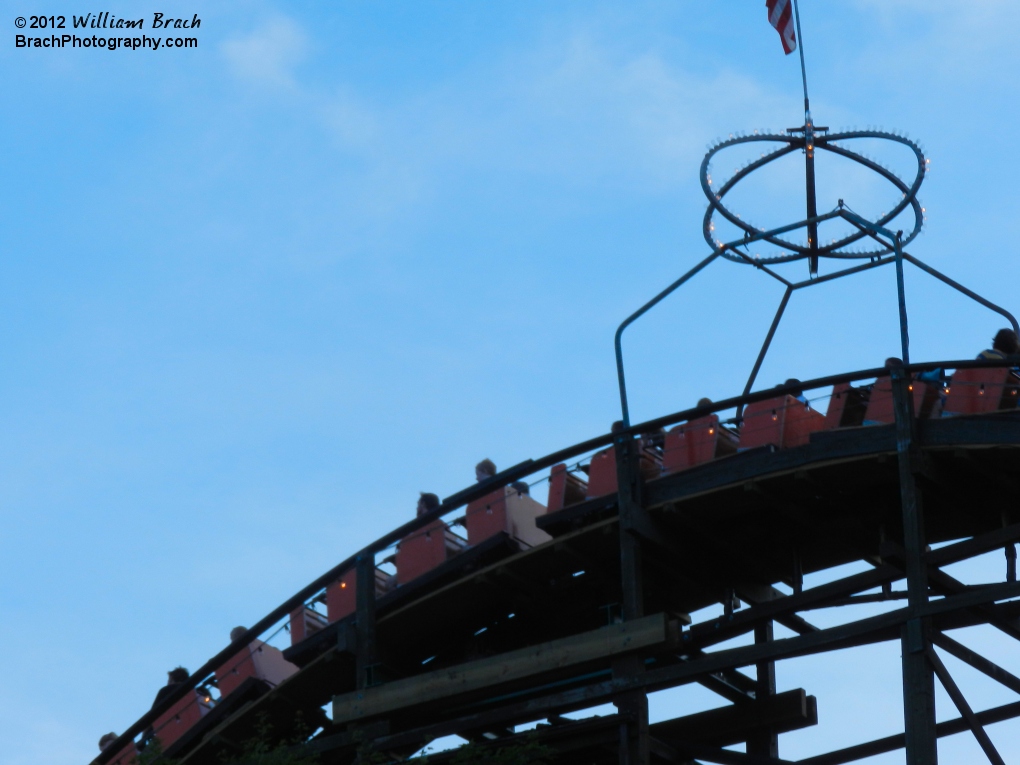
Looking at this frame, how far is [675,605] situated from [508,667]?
313cm

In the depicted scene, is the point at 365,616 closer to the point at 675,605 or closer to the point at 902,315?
the point at 675,605

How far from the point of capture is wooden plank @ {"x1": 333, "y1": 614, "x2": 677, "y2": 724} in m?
26.1

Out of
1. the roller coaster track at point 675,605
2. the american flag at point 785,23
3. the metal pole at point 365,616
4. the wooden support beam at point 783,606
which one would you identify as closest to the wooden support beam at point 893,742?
the roller coaster track at point 675,605

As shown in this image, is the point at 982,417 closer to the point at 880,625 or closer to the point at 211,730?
the point at 880,625

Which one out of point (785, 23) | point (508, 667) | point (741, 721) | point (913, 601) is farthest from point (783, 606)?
point (785, 23)

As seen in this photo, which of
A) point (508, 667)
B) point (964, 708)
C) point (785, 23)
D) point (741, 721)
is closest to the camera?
point (964, 708)

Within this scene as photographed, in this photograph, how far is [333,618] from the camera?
97.5ft

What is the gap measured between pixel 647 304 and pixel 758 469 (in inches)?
156

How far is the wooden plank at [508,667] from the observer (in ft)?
85.6

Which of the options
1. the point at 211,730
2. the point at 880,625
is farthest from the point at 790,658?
the point at 211,730

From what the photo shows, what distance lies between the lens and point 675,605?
2922 centimetres

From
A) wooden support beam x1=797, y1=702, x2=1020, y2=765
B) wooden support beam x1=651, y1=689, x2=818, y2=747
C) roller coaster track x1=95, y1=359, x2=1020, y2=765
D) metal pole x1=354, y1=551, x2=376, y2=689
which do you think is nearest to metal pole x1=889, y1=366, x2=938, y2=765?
roller coaster track x1=95, y1=359, x2=1020, y2=765

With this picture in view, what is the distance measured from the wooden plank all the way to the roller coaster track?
0.03m

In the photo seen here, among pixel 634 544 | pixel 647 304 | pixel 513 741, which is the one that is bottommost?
pixel 513 741
